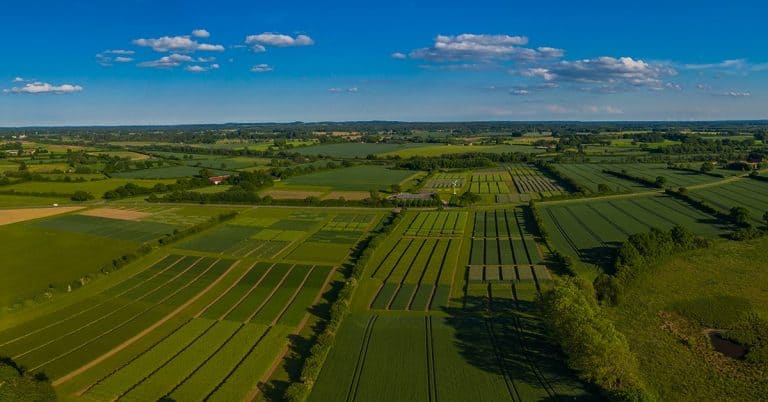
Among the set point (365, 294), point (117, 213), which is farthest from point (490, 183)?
point (117, 213)

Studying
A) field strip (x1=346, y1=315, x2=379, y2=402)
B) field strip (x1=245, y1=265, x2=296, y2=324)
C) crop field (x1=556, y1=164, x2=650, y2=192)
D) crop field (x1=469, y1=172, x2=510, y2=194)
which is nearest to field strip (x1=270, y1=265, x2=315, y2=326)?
field strip (x1=245, y1=265, x2=296, y2=324)

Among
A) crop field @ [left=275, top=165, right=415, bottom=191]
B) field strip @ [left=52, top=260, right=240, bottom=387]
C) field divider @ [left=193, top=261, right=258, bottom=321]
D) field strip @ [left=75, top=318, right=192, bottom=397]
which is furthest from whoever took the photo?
crop field @ [left=275, top=165, right=415, bottom=191]

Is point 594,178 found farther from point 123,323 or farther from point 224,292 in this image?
point 123,323

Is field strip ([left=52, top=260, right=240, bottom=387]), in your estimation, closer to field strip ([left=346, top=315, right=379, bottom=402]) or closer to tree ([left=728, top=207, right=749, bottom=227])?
field strip ([left=346, top=315, right=379, bottom=402])

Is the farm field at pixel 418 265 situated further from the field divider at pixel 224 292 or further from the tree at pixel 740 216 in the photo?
the tree at pixel 740 216

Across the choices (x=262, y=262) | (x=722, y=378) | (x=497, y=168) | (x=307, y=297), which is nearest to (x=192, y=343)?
(x=307, y=297)

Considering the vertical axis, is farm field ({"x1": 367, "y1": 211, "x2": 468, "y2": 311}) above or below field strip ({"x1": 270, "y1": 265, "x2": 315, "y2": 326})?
above

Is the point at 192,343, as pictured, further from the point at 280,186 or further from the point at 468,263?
the point at 280,186
